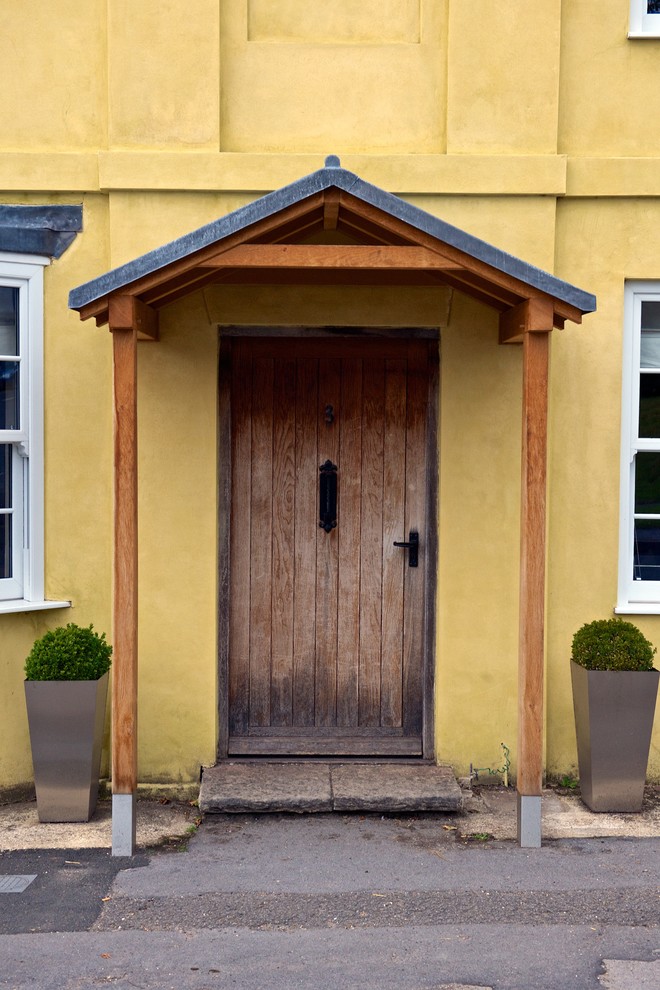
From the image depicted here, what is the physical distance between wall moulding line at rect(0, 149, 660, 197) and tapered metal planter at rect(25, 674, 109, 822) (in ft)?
9.41

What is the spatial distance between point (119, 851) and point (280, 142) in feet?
13.3

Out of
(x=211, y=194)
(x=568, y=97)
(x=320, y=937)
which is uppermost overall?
(x=568, y=97)

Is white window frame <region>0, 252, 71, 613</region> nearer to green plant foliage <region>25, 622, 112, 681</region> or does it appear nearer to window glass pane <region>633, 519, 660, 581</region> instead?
green plant foliage <region>25, 622, 112, 681</region>

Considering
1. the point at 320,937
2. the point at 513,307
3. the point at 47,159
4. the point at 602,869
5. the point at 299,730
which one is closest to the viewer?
the point at 320,937

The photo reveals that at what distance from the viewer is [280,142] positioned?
20.5ft

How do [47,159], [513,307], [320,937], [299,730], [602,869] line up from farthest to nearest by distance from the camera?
[299,730] < [47,159] < [513,307] < [602,869] < [320,937]

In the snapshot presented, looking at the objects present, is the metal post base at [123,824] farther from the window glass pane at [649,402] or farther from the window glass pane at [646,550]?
the window glass pane at [649,402]

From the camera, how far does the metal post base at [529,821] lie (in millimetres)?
5445

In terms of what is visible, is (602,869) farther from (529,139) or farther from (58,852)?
(529,139)

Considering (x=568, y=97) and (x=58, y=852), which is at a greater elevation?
(x=568, y=97)

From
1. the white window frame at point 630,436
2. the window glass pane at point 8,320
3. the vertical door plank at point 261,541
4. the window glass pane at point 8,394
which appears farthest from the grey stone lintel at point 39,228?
the white window frame at point 630,436

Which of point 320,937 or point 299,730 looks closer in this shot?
point 320,937

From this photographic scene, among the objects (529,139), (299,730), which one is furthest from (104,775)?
(529,139)

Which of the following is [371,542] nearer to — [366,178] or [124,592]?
[124,592]
